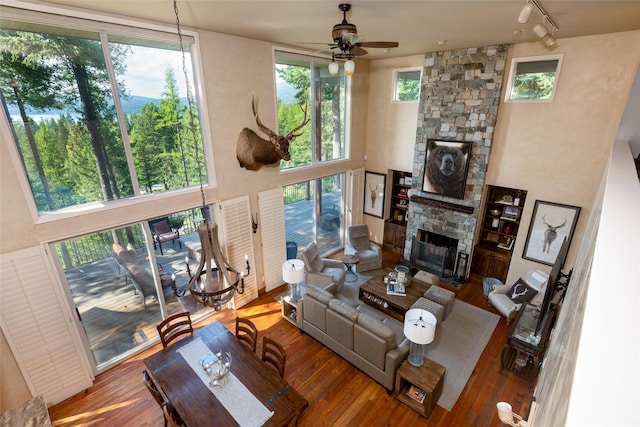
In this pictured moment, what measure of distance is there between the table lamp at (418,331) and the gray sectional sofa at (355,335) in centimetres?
15

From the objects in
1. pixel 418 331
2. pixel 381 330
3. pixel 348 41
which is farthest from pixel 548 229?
pixel 348 41

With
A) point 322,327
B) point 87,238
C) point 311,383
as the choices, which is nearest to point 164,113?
point 87,238

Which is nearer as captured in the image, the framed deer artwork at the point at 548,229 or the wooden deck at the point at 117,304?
the wooden deck at the point at 117,304

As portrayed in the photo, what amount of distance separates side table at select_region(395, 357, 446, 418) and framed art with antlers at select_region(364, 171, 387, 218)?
→ 4789mm

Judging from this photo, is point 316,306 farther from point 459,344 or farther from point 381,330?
point 459,344

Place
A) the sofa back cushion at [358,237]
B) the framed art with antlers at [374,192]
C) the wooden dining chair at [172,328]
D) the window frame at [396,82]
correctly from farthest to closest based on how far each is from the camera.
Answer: the framed art with antlers at [374,192], the sofa back cushion at [358,237], the window frame at [396,82], the wooden dining chair at [172,328]

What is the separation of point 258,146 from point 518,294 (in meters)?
5.66

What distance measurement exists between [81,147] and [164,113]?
1197 mm

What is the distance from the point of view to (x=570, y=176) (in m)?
5.43

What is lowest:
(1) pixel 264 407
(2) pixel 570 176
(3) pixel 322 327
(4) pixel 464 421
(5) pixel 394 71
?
(4) pixel 464 421

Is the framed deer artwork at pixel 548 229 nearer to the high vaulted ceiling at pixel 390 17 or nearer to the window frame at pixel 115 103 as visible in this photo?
the high vaulted ceiling at pixel 390 17

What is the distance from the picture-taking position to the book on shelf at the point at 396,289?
5.81 metres

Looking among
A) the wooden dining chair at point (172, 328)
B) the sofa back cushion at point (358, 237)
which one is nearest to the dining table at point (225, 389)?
the wooden dining chair at point (172, 328)

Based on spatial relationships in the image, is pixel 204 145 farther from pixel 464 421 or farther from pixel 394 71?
pixel 464 421
